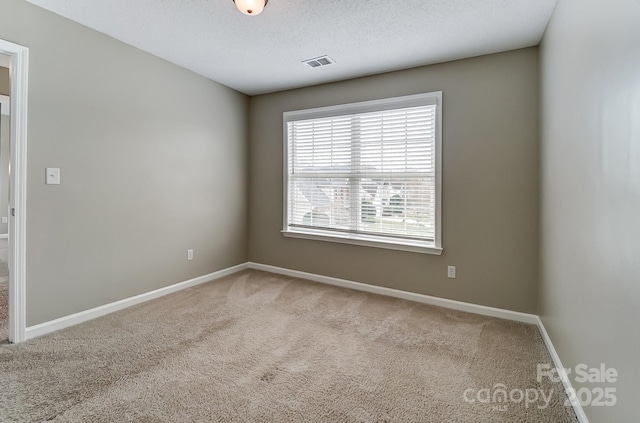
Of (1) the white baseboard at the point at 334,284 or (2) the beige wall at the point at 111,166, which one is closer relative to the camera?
(1) the white baseboard at the point at 334,284

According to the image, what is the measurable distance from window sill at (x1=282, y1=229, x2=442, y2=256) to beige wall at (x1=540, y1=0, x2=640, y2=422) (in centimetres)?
113

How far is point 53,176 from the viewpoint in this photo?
2.41 m

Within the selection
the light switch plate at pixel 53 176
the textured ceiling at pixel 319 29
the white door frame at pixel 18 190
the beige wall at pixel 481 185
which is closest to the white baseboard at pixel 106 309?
the white door frame at pixel 18 190

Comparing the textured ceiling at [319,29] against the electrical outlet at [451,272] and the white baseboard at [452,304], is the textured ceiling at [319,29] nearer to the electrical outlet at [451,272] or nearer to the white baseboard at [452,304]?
the electrical outlet at [451,272]

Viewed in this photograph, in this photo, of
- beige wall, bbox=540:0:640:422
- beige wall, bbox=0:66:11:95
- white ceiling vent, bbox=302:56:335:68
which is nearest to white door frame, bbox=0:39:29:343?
white ceiling vent, bbox=302:56:335:68

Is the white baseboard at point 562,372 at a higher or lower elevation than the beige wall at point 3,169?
lower

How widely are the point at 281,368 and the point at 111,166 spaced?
96.3 inches

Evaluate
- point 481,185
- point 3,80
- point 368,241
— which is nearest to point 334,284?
point 368,241

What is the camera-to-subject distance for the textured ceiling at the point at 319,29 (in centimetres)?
222

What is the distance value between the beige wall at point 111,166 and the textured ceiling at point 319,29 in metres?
0.26

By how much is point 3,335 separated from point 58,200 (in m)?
1.15

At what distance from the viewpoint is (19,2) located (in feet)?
7.23

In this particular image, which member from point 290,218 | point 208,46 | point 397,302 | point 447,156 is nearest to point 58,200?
point 208,46

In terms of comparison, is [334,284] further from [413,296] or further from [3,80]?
[3,80]
